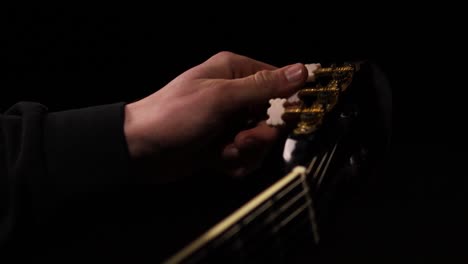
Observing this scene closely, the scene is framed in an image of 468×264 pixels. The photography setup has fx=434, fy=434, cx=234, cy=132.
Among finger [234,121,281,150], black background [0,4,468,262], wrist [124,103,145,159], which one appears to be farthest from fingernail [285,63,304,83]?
black background [0,4,468,262]

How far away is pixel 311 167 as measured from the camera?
0.52m

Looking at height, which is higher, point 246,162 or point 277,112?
point 277,112

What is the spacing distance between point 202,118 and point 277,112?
0.44ft

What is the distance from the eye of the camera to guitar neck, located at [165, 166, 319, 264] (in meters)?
0.37

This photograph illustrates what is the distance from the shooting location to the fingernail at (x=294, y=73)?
0.74 metres

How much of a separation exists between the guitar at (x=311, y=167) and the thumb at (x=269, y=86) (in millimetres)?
21

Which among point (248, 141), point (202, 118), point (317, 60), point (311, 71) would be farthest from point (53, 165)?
point (317, 60)

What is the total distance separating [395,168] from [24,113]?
949 millimetres

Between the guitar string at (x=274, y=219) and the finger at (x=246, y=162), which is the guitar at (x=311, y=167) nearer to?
the guitar string at (x=274, y=219)

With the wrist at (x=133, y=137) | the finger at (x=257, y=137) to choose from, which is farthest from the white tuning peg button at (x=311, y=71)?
the wrist at (x=133, y=137)

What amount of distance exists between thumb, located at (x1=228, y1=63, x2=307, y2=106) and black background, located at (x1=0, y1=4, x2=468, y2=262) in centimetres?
45

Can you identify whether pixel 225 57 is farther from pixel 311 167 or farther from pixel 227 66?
pixel 311 167

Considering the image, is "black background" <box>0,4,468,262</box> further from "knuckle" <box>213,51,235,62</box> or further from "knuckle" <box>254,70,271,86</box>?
"knuckle" <box>254,70,271,86</box>

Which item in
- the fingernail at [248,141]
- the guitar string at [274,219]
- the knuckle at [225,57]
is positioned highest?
the knuckle at [225,57]
